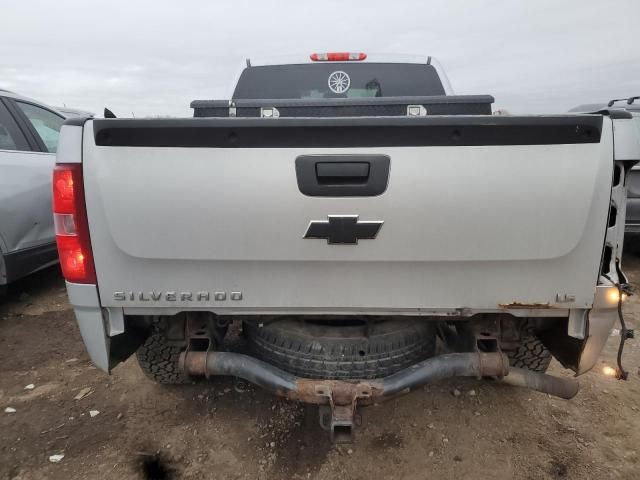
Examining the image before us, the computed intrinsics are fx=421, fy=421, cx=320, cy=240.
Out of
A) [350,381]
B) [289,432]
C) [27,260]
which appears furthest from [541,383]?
[27,260]

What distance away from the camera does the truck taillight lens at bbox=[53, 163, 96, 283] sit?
167 cm

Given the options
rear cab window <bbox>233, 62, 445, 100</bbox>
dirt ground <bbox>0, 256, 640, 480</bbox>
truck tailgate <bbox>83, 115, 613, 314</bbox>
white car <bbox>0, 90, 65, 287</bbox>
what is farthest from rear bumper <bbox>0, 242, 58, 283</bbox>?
truck tailgate <bbox>83, 115, 613, 314</bbox>

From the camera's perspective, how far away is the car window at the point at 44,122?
4289mm

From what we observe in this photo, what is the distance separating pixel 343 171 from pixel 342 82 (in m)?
2.48

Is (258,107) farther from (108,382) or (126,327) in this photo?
(108,382)

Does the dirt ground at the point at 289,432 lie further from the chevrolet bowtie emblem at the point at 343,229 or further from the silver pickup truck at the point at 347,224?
the chevrolet bowtie emblem at the point at 343,229

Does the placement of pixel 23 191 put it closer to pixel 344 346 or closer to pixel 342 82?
pixel 342 82

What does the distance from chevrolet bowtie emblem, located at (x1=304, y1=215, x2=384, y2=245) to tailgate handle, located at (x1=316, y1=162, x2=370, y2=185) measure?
0.49 feet

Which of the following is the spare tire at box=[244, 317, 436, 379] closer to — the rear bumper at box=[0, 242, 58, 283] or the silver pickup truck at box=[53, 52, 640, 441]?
the silver pickup truck at box=[53, 52, 640, 441]

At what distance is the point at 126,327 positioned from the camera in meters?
2.00

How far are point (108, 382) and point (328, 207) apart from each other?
2.33m

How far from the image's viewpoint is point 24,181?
150 inches

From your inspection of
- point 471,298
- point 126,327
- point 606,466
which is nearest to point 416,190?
point 471,298

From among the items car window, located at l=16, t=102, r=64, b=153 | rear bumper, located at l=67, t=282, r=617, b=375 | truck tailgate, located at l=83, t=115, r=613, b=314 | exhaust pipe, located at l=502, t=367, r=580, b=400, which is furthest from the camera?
car window, located at l=16, t=102, r=64, b=153
